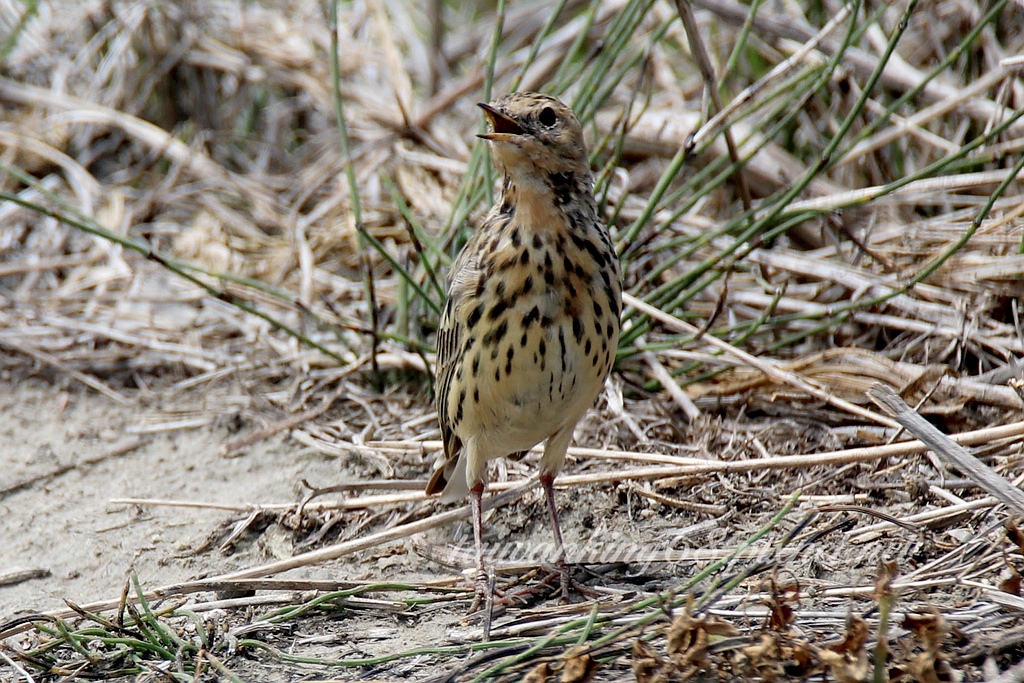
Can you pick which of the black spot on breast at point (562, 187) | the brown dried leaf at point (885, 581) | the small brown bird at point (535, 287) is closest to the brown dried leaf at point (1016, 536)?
the brown dried leaf at point (885, 581)

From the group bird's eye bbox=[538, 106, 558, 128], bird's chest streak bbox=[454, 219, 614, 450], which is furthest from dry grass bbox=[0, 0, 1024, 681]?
bird's eye bbox=[538, 106, 558, 128]

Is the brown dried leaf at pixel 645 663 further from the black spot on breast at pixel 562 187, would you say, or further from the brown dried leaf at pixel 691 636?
the black spot on breast at pixel 562 187

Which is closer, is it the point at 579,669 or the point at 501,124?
the point at 579,669

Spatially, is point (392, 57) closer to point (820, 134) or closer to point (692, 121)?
point (692, 121)

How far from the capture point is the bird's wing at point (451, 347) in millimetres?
3391

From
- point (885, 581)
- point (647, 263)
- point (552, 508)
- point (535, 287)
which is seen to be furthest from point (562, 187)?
point (647, 263)

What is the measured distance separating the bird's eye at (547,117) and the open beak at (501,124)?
61mm

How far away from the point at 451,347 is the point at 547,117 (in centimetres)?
75

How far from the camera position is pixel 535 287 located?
3248mm

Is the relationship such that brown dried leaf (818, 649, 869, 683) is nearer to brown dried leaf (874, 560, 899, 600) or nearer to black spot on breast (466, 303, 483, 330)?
brown dried leaf (874, 560, 899, 600)

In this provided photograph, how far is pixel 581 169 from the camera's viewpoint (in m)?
3.39

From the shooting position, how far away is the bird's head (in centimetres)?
326

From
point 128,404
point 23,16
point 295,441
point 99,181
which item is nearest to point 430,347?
point 295,441

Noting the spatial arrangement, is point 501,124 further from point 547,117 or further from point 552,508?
point 552,508
